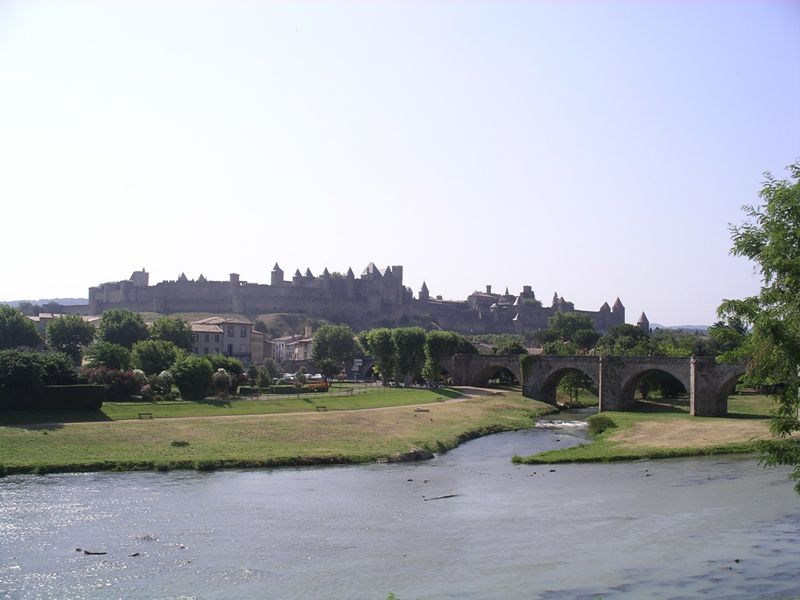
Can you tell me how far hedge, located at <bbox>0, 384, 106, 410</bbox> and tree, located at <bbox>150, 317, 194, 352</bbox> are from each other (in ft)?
106

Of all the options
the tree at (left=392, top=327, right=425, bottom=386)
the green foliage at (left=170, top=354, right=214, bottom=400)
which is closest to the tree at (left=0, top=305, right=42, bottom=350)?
the green foliage at (left=170, top=354, right=214, bottom=400)

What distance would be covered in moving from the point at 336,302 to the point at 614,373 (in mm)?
100064

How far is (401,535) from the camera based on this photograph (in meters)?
22.3

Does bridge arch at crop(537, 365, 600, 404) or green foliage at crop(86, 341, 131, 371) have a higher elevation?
green foliage at crop(86, 341, 131, 371)

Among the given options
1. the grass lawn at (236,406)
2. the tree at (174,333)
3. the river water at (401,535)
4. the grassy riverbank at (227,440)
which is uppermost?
the tree at (174,333)

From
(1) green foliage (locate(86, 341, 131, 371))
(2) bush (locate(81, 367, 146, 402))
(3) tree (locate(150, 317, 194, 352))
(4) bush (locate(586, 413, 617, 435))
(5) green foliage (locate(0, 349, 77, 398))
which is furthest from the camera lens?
(3) tree (locate(150, 317, 194, 352))

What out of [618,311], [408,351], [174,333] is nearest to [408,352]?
[408,351]

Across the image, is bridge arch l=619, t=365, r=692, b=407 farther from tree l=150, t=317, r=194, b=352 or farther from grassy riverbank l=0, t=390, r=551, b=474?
tree l=150, t=317, r=194, b=352

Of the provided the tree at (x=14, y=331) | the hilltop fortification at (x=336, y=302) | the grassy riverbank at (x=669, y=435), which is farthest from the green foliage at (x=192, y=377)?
the hilltop fortification at (x=336, y=302)

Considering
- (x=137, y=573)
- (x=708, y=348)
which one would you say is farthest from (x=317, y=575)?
(x=708, y=348)

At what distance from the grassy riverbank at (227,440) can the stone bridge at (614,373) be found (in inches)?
506

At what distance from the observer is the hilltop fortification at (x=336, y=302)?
474 feet

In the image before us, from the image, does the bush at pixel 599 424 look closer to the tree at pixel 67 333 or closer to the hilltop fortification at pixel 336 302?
the tree at pixel 67 333

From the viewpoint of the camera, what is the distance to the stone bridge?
165ft
